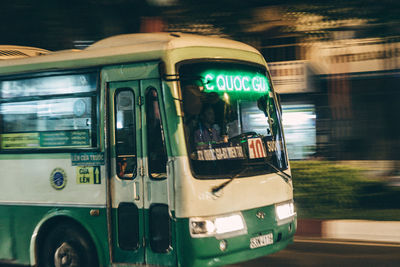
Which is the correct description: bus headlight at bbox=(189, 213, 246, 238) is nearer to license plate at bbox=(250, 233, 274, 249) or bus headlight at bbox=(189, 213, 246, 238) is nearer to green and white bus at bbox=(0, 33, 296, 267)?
green and white bus at bbox=(0, 33, 296, 267)

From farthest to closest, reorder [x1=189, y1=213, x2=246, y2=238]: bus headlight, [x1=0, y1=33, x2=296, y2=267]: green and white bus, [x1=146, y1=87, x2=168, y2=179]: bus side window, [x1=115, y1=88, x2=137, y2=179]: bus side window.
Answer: [x1=115, y1=88, x2=137, y2=179]: bus side window → [x1=146, y1=87, x2=168, y2=179]: bus side window → [x1=0, y1=33, x2=296, y2=267]: green and white bus → [x1=189, y1=213, x2=246, y2=238]: bus headlight

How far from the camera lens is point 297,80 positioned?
16.0m

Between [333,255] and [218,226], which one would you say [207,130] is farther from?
[333,255]

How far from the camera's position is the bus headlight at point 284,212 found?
7105mm

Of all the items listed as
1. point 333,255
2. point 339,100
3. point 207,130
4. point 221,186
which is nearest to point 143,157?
point 207,130

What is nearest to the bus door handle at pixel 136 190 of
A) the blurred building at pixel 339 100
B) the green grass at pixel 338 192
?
the green grass at pixel 338 192

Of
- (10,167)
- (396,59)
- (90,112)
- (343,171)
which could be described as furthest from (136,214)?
(396,59)

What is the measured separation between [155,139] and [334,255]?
10.5 ft

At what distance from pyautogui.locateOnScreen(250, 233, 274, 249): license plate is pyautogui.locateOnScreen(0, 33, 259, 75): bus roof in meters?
2.03

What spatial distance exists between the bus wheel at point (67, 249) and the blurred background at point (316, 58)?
4.86m

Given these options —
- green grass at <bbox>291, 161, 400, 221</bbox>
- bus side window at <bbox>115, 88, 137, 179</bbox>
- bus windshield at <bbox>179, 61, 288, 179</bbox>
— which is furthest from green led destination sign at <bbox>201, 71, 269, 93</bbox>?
green grass at <bbox>291, 161, 400, 221</bbox>

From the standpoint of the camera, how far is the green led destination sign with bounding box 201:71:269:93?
6.66 m

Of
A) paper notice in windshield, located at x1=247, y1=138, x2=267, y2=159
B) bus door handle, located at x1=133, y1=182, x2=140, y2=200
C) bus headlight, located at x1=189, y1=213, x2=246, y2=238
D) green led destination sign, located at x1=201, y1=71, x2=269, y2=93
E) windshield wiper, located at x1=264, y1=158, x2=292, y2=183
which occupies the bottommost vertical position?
bus headlight, located at x1=189, y1=213, x2=246, y2=238

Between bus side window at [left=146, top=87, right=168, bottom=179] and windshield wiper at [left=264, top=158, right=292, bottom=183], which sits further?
windshield wiper at [left=264, top=158, right=292, bottom=183]
